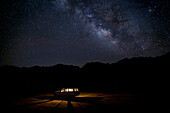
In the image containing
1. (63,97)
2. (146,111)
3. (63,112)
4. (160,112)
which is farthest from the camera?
(63,97)

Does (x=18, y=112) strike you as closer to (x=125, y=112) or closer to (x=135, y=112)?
(x=125, y=112)

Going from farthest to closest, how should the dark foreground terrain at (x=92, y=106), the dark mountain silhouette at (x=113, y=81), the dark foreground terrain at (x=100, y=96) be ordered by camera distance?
1. the dark mountain silhouette at (x=113, y=81)
2. the dark foreground terrain at (x=100, y=96)
3. the dark foreground terrain at (x=92, y=106)

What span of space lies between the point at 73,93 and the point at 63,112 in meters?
5.85

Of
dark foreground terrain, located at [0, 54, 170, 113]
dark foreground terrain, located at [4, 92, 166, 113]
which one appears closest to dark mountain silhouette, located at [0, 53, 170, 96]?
dark foreground terrain, located at [0, 54, 170, 113]

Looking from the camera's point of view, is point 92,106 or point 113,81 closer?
point 92,106

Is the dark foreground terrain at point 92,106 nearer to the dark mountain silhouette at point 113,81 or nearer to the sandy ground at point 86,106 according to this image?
the sandy ground at point 86,106

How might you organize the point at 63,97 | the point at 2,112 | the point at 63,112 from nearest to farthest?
the point at 63,112 < the point at 2,112 < the point at 63,97

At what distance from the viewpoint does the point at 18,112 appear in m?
5.29

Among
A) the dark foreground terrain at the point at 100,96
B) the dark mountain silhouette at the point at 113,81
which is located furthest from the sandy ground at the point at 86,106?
the dark mountain silhouette at the point at 113,81

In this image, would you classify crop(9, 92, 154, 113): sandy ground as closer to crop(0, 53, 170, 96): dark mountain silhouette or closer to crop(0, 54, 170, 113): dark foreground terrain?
crop(0, 54, 170, 113): dark foreground terrain

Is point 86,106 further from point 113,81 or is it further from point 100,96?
point 113,81

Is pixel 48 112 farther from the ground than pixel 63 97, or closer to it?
farther from the ground

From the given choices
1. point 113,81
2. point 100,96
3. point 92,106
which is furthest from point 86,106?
point 113,81

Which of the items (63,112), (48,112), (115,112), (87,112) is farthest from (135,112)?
(48,112)
